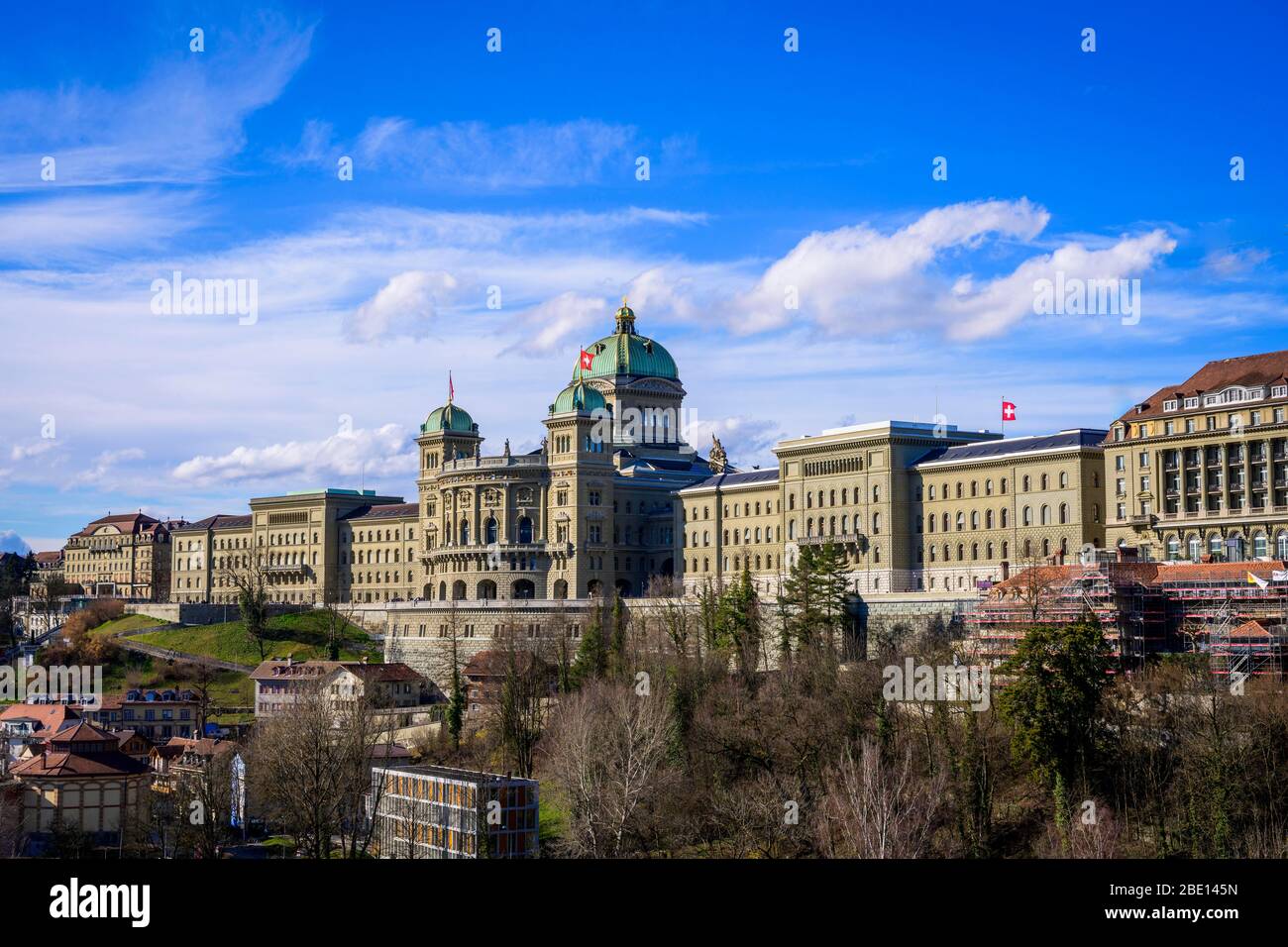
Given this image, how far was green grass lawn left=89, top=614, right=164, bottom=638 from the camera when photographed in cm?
15175

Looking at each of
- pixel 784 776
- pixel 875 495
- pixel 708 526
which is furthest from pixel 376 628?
pixel 784 776

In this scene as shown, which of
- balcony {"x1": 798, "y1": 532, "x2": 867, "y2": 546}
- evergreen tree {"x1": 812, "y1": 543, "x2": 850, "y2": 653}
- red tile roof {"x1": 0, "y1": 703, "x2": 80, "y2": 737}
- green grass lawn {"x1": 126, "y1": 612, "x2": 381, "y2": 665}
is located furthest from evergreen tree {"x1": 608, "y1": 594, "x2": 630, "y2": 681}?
red tile roof {"x1": 0, "y1": 703, "x2": 80, "y2": 737}

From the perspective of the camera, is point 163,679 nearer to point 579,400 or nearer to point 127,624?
point 127,624

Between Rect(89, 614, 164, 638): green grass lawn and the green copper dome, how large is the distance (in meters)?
50.7

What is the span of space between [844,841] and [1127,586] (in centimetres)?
2578

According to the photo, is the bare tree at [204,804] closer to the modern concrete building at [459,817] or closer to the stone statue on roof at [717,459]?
the modern concrete building at [459,817]

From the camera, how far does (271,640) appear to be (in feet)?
458

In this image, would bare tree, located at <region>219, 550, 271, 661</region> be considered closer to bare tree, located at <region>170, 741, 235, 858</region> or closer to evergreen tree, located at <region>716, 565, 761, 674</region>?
bare tree, located at <region>170, 741, 235, 858</region>

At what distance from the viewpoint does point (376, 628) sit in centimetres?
14338

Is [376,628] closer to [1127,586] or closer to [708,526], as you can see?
[708,526]

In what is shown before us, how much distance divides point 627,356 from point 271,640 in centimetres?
4511

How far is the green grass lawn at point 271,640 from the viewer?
136125 mm

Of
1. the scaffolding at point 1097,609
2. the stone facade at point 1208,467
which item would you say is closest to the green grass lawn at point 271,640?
the stone facade at point 1208,467

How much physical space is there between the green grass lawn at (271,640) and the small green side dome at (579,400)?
27.9 m
